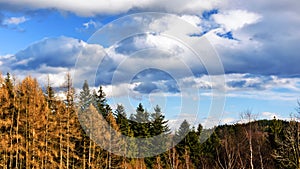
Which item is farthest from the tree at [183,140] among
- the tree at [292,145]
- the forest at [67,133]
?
the tree at [292,145]

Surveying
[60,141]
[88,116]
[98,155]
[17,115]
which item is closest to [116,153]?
[98,155]

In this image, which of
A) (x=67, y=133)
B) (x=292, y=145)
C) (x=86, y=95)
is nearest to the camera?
(x=292, y=145)

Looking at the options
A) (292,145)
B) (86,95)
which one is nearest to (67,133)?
(86,95)

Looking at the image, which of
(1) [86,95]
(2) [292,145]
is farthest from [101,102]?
(2) [292,145]

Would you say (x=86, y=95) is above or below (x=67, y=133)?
above

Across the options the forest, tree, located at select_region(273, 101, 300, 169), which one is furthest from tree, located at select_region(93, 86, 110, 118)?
tree, located at select_region(273, 101, 300, 169)

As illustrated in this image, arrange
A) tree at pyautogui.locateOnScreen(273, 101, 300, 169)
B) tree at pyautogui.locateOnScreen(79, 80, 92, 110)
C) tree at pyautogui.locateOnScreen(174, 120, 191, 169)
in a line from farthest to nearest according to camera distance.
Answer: tree at pyautogui.locateOnScreen(174, 120, 191, 169) < tree at pyautogui.locateOnScreen(79, 80, 92, 110) < tree at pyautogui.locateOnScreen(273, 101, 300, 169)

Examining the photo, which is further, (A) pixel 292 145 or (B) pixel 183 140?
(B) pixel 183 140

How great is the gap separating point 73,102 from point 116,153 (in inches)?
492

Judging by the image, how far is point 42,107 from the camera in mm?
45250

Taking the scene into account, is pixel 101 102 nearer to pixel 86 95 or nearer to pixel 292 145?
pixel 86 95

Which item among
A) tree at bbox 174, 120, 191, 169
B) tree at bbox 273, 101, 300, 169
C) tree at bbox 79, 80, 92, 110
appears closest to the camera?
tree at bbox 273, 101, 300, 169

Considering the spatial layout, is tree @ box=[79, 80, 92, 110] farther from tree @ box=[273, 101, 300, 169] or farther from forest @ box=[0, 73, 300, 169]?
tree @ box=[273, 101, 300, 169]

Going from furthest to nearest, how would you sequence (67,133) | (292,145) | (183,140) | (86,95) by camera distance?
(183,140) → (86,95) → (67,133) → (292,145)
